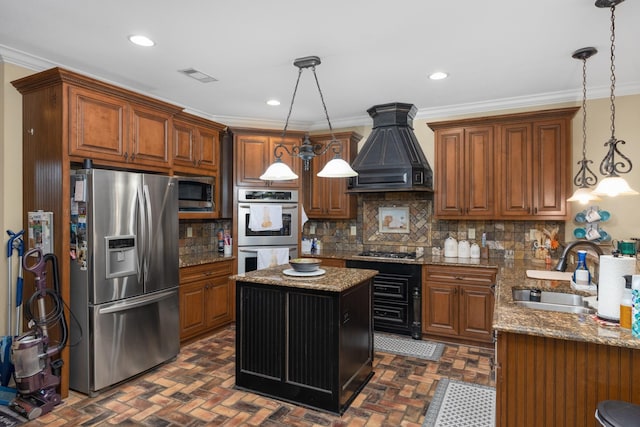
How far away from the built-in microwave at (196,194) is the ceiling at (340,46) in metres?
0.92

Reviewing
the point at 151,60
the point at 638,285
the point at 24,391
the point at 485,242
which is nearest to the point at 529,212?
the point at 485,242

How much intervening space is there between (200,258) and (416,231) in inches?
104

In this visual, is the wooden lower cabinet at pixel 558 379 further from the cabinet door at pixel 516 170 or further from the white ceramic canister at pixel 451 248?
the white ceramic canister at pixel 451 248

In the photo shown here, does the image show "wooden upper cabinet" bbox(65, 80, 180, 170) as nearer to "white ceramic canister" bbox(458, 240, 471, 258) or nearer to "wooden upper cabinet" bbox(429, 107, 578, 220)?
"wooden upper cabinet" bbox(429, 107, 578, 220)

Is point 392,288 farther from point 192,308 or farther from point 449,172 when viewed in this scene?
point 192,308

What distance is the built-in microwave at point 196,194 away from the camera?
417 cm

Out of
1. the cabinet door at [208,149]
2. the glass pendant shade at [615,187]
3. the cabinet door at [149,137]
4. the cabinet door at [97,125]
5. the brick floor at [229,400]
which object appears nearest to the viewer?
the glass pendant shade at [615,187]

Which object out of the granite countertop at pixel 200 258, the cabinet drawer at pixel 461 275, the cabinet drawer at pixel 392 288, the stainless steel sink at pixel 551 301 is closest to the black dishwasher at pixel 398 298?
the cabinet drawer at pixel 392 288

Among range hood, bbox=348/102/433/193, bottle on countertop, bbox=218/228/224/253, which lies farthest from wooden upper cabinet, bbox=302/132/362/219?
bottle on countertop, bbox=218/228/224/253

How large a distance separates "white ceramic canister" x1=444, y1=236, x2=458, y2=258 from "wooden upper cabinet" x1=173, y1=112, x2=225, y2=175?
2926mm

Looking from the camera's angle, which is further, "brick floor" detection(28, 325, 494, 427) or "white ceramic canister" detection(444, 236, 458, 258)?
"white ceramic canister" detection(444, 236, 458, 258)

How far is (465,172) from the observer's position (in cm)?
422

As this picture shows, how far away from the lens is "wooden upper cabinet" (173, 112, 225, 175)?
4.06 m

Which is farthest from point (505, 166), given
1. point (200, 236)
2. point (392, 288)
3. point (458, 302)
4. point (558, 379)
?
point (200, 236)
